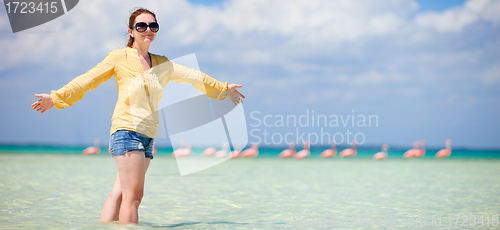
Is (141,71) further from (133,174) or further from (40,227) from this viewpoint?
(40,227)

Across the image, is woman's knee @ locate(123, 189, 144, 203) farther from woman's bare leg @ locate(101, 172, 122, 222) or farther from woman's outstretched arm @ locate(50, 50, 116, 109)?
woman's outstretched arm @ locate(50, 50, 116, 109)

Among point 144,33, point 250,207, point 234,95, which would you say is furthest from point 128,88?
point 250,207

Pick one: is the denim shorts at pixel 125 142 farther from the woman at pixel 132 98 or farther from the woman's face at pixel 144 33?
the woman's face at pixel 144 33

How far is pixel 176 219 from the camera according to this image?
184 inches

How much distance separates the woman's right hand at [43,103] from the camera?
271 cm

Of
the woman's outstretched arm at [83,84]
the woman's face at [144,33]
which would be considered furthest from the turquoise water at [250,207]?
the woman's face at [144,33]

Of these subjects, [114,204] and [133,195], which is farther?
[114,204]

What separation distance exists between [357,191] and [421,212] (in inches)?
104

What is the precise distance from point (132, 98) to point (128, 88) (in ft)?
0.28

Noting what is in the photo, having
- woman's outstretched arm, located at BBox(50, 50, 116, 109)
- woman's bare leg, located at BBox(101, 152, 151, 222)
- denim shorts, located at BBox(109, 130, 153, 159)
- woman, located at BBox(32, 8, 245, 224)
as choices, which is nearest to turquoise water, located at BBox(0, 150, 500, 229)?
woman's bare leg, located at BBox(101, 152, 151, 222)

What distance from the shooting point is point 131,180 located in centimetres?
297

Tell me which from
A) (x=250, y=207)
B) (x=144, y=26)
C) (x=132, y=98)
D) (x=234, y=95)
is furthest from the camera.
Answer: (x=250, y=207)

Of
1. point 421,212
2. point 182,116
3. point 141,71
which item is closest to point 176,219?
point 182,116

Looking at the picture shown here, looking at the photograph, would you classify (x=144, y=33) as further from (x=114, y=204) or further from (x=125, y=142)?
(x=114, y=204)
